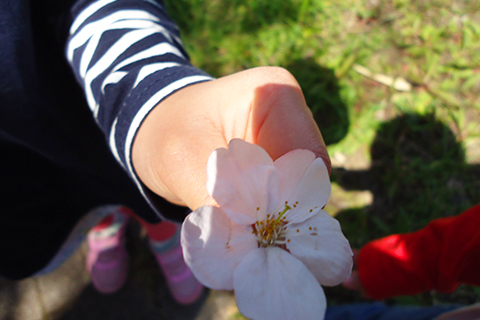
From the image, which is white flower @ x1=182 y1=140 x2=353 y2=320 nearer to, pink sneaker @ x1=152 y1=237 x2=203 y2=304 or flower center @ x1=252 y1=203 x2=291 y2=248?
flower center @ x1=252 y1=203 x2=291 y2=248

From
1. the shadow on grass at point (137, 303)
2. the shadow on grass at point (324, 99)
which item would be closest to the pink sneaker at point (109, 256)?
the shadow on grass at point (137, 303)

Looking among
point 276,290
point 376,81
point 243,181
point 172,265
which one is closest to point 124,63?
point 243,181

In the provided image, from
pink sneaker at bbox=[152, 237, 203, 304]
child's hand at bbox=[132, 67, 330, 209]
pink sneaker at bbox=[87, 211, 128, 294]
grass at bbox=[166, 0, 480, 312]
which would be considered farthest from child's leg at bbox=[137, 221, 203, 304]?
child's hand at bbox=[132, 67, 330, 209]

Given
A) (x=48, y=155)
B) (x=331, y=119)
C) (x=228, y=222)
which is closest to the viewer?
(x=228, y=222)

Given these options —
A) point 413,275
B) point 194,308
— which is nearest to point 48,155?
point 194,308

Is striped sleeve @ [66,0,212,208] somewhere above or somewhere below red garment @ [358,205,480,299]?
above

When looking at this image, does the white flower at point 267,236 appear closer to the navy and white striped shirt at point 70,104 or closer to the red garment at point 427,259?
the navy and white striped shirt at point 70,104

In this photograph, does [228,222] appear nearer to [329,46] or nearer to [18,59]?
[18,59]
